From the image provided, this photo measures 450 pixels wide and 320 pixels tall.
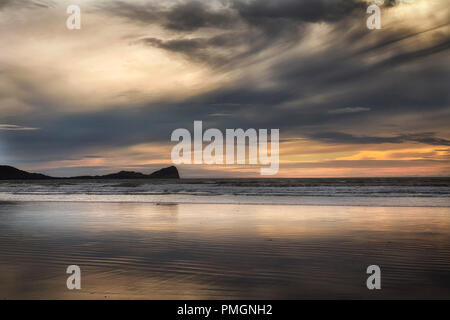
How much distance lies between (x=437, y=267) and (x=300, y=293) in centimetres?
Result: 312

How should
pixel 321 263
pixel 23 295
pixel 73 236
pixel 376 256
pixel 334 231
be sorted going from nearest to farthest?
1. pixel 23 295
2. pixel 321 263
3. pixel 376 256
4. pixel 73 236
5. pixel 334 231

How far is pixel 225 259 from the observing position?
25.5 feet

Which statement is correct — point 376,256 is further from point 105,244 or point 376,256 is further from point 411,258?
point 105,244

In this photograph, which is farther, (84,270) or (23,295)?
(84,270)

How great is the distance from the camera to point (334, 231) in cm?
1159

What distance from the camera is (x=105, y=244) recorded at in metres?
9.48

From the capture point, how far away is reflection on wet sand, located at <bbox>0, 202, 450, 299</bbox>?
5605mm

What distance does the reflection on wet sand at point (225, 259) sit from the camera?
18.4 ft
